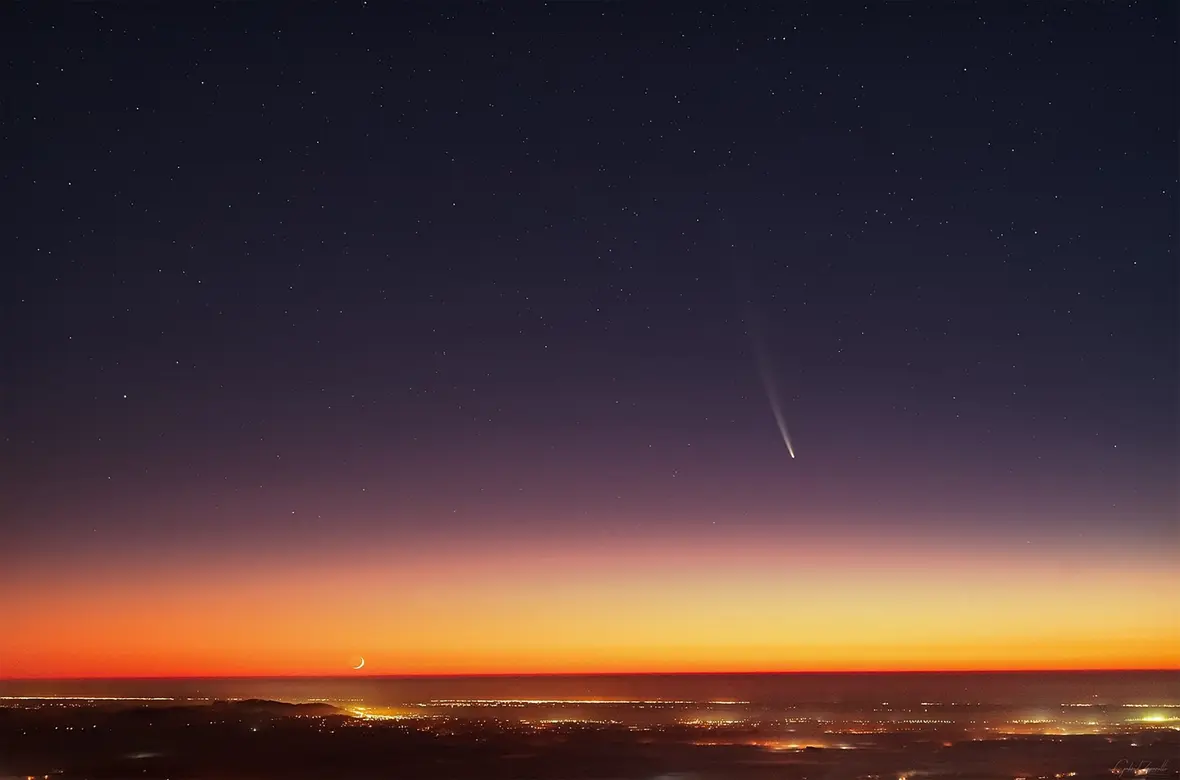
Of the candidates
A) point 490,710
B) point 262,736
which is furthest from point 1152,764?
point 490,710

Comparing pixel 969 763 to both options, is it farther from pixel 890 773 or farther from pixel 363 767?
pixel 363 767

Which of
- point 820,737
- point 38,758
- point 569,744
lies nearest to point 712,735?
point 820,737

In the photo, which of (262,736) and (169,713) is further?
(169,713)

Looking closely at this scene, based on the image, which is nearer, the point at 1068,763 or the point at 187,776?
the point at 187,776

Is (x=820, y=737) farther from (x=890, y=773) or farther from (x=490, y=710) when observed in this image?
(x=490, y=710)

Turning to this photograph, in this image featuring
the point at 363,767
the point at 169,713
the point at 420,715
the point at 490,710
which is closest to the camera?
the point at 363,767

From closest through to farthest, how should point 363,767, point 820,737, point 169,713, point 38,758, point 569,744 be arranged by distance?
point 363,767, point 38,758, point 569,744, point 820,737, point 169,713
